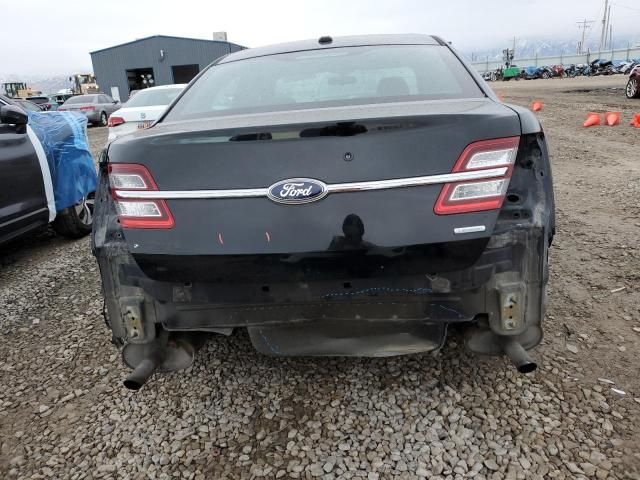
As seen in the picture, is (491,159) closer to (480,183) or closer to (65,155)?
(480,183)

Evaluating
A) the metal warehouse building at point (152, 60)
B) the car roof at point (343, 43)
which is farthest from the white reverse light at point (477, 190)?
the metal warehouse building at point (152, 60)

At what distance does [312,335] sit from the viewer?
2.03 metres

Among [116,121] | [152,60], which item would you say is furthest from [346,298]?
[152,60]

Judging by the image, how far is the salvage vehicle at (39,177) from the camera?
3904 millimetres

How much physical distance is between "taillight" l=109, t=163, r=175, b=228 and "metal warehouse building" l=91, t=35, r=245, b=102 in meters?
36.3

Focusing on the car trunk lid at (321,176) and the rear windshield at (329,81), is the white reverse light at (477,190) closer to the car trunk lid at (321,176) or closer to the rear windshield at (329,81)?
the car trunk lid at (321,176)

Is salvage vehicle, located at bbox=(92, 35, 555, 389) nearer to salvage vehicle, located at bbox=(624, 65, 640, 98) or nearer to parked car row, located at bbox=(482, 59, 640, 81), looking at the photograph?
salvage vehicle, located at bbox=(624, 65, 640, 98)

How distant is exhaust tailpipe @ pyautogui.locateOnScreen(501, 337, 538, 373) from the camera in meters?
1.82

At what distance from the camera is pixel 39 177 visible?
427 cm

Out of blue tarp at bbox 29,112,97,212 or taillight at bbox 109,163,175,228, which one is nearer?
taillight at bbox 109,163,175,228

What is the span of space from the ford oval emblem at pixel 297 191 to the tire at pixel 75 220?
3446mm

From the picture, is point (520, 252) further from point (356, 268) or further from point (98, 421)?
point (98, 421)

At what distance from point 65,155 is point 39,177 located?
426 mm

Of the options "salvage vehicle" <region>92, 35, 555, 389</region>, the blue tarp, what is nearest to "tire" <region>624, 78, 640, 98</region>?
the blue tarp
